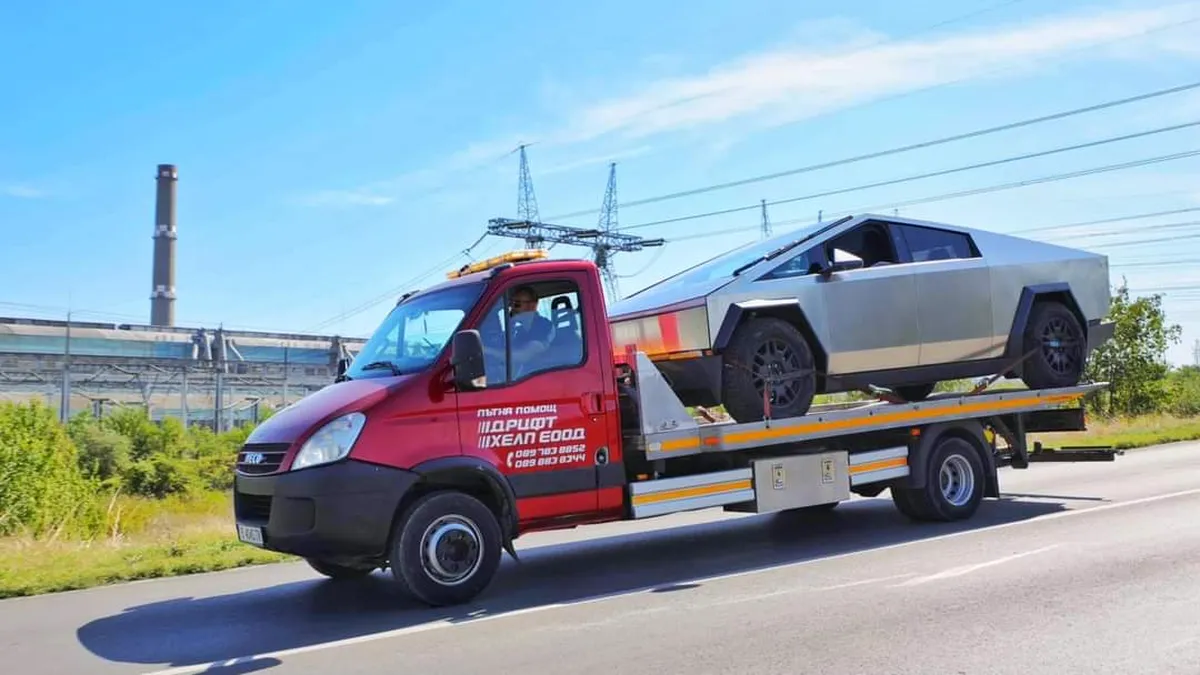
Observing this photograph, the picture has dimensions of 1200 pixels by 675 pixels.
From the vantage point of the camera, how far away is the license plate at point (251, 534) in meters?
6.49

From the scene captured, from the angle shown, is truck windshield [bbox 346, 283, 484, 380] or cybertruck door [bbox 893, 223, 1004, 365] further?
cybertruck door [bbox 893, 223, 1004, 365]

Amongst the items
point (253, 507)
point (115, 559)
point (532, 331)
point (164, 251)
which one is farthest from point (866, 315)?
point (164, 251)

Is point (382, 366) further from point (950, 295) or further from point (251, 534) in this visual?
point (950, 295)

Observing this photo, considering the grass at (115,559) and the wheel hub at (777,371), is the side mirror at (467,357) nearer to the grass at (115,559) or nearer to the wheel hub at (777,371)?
the wheel hub at (777,371)

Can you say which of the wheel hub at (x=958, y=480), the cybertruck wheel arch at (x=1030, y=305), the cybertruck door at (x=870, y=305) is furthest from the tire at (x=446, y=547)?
the cybertruck wheel arch at (x=1030, y=305)

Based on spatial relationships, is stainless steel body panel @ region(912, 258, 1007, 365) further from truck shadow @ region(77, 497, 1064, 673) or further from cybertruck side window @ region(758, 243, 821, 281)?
truck shadow @ region(77, 497, 1064, 673)

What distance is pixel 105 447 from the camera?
29.7 m

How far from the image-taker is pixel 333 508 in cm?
627

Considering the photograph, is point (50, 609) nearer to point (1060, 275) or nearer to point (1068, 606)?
point (1068, 606)

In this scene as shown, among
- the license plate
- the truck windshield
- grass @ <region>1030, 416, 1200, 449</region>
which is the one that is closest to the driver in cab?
the truck windshield

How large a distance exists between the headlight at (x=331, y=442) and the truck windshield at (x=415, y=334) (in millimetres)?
613

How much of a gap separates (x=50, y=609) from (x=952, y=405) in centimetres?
799

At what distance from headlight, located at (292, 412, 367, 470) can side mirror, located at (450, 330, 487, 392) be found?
27.4 inches

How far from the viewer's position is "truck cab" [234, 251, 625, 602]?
20.9 ft
